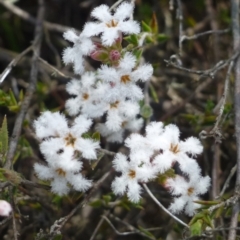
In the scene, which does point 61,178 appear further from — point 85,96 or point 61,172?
point 85,96

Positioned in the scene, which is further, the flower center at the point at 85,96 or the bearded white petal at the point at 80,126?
the flower center at the point at 85,96

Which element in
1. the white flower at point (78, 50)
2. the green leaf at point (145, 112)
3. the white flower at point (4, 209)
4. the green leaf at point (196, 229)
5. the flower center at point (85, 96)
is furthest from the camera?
the green leaf at point (145, 112)

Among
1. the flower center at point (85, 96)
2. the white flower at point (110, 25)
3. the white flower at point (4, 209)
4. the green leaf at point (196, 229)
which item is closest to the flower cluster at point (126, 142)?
the white flower at point (110, 25)

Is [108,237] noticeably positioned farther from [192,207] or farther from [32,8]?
[32,8]

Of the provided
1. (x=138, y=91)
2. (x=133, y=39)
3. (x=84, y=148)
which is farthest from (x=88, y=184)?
(x=133, y=39)

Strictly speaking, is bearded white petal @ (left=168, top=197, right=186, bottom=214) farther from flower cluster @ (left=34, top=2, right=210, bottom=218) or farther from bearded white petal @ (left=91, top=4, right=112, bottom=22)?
bearded white petal @ (left=91, top=4, right=112, bottom=22)

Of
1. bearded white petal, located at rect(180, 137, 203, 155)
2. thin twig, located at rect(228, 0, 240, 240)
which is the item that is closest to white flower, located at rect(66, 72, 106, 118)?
bearded white petal, located at rect(180, 137, 203, 155)

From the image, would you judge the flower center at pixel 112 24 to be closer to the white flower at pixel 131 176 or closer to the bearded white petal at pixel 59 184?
the white flower at pixel 131 176
